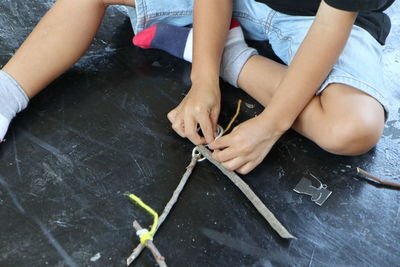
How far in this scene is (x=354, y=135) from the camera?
78cm

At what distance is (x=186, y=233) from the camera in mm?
727

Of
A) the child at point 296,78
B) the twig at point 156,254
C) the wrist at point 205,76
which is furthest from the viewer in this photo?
the wrist at point 205,76

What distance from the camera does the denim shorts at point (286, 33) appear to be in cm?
83

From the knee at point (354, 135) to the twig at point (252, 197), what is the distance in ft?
0.58

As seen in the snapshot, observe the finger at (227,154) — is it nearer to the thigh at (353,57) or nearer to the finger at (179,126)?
the finger at (179,126)

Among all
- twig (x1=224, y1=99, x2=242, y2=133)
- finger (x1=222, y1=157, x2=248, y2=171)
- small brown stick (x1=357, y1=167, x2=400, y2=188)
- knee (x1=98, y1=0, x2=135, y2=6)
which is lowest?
small brown stick (x1=357, y1=167, x2=400, y2=188)

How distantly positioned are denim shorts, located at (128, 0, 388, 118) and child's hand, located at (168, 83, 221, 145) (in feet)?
0.67

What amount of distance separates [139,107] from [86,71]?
0.58ft

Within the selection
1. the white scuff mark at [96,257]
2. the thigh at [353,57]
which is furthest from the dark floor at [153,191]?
the thigh at [353,57]

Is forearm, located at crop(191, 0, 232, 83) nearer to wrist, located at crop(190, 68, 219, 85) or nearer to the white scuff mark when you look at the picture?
wrist, located at crop(190, 68, 219, 85)

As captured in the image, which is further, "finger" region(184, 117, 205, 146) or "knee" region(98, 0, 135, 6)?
"knee" region(98, 0, 135, 6)

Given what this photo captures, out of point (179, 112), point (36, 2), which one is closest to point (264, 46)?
point (179, 112)

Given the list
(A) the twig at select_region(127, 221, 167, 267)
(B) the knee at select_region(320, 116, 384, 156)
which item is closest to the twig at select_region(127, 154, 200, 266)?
(A) the twig at select_region(127, 221, 167, 267)

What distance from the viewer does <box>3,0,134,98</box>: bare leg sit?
0.89 metres
